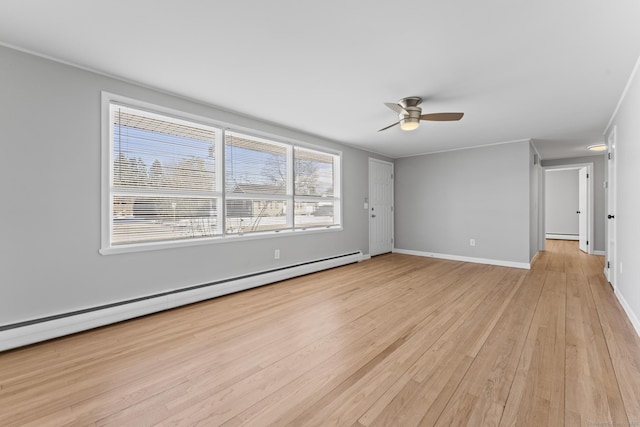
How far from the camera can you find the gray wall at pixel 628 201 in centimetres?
245

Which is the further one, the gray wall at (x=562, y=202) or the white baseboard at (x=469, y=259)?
the gray wall at (x=562, y=202)

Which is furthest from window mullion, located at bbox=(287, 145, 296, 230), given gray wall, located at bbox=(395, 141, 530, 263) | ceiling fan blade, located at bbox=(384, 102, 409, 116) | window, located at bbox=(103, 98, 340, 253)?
gray wall, located at bbox=(395, 141, 530, 263)

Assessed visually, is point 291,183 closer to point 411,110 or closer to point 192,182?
point 192,182

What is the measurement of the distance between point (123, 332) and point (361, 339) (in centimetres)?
207

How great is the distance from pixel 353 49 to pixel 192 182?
2.26 meters

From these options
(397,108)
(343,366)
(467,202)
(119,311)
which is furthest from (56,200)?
(467,202)

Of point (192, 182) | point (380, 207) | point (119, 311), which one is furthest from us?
point (380, 207)

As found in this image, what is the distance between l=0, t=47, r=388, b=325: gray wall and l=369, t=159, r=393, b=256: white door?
4.07 meters

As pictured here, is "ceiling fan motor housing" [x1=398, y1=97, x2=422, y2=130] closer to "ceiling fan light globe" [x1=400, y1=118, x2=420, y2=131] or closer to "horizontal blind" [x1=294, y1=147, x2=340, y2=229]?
"ceiling fan light globe" [x1=400, y1=118, x2=420, y2=131]

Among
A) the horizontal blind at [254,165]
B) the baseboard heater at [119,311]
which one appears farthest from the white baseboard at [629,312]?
the horizontal blind at [254,165]

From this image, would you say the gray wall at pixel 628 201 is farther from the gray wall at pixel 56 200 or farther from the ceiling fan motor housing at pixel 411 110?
the gray wall at pixel 56 200

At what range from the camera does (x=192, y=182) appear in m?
3.27

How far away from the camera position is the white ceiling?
174 cm

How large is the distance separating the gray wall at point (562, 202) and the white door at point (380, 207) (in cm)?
554
